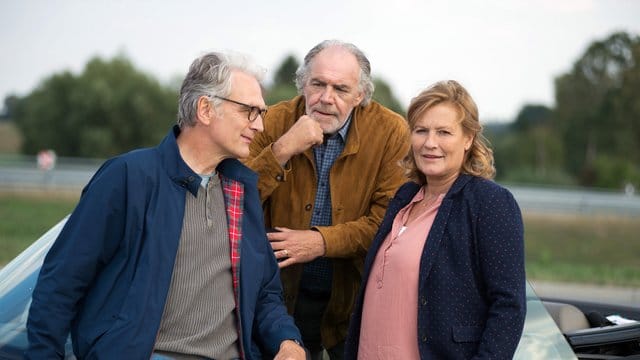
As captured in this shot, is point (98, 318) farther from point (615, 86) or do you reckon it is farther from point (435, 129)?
point (615, 86)

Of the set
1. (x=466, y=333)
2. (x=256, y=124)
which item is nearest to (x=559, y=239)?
(x=466, y=333)


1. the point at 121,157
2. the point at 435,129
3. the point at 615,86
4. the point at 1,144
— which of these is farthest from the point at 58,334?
the point at 1,144

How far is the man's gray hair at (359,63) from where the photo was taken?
313 centimetres

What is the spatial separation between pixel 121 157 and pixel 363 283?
0.94 metres

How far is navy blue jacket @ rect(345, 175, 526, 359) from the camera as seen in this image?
230cm

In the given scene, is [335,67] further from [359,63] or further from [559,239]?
[559,239]

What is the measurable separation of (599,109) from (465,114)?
94.2 ft

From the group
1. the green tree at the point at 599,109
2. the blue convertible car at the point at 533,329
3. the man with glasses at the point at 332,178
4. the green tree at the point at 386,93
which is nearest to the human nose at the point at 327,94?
the man with glasses at the point at 332,178

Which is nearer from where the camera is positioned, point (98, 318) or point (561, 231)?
point (98, 318)

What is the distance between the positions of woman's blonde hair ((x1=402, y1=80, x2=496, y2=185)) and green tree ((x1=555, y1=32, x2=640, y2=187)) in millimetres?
20835

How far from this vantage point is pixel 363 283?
2654 mm

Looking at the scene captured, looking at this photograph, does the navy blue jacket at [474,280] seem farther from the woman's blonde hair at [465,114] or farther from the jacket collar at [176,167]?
the jacket collar at [176,167]

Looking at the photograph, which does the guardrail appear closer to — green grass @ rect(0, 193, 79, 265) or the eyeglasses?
green grass @ rect(0, 193, 79, 265)

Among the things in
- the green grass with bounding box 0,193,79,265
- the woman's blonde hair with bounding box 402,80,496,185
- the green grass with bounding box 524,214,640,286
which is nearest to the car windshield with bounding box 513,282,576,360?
Result: the woman's blonde hair with bounding box 402,80,496,185
